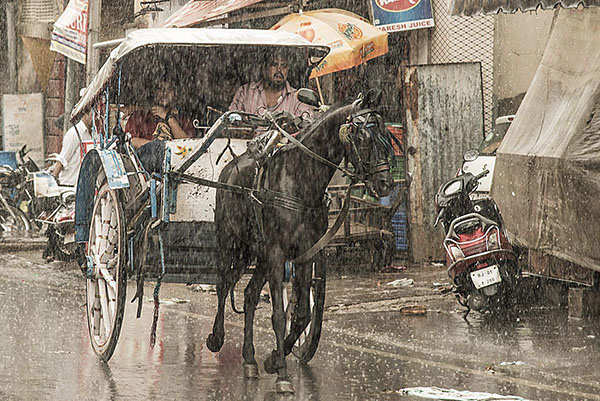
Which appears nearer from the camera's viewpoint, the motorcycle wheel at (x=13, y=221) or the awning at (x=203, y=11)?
the awning at (x=203, y=11)

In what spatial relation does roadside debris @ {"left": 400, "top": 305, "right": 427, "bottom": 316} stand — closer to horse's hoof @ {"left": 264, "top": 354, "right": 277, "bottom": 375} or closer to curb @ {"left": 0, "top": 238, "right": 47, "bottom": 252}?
horse's hoof @ {"left": 264, "top": 354, "right": 277, "bottom": 375}

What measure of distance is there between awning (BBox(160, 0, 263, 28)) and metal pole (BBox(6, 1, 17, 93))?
38.0 ft

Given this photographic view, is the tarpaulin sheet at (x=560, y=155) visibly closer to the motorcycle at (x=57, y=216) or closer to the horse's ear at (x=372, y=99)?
the horse's ear at (x=372, y=99)

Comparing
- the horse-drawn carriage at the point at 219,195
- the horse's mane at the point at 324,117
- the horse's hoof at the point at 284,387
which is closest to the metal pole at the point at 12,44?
the horse-drawn carriage at the point at 219,195

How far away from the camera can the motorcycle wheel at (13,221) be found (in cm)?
1914

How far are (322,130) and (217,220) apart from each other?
112 centimetres

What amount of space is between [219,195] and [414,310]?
3.36m

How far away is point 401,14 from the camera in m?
15.4

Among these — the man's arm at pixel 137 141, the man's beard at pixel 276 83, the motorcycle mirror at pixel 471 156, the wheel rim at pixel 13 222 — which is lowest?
the wheel rim at pixel 13 222

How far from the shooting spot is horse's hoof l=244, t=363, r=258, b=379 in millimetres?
7324

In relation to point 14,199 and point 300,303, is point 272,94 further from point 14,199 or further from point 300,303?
point 14,199

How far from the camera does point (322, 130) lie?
707 centimetres

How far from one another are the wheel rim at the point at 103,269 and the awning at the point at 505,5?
361 cm

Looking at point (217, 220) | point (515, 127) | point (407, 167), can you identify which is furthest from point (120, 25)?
point (217, 220)
